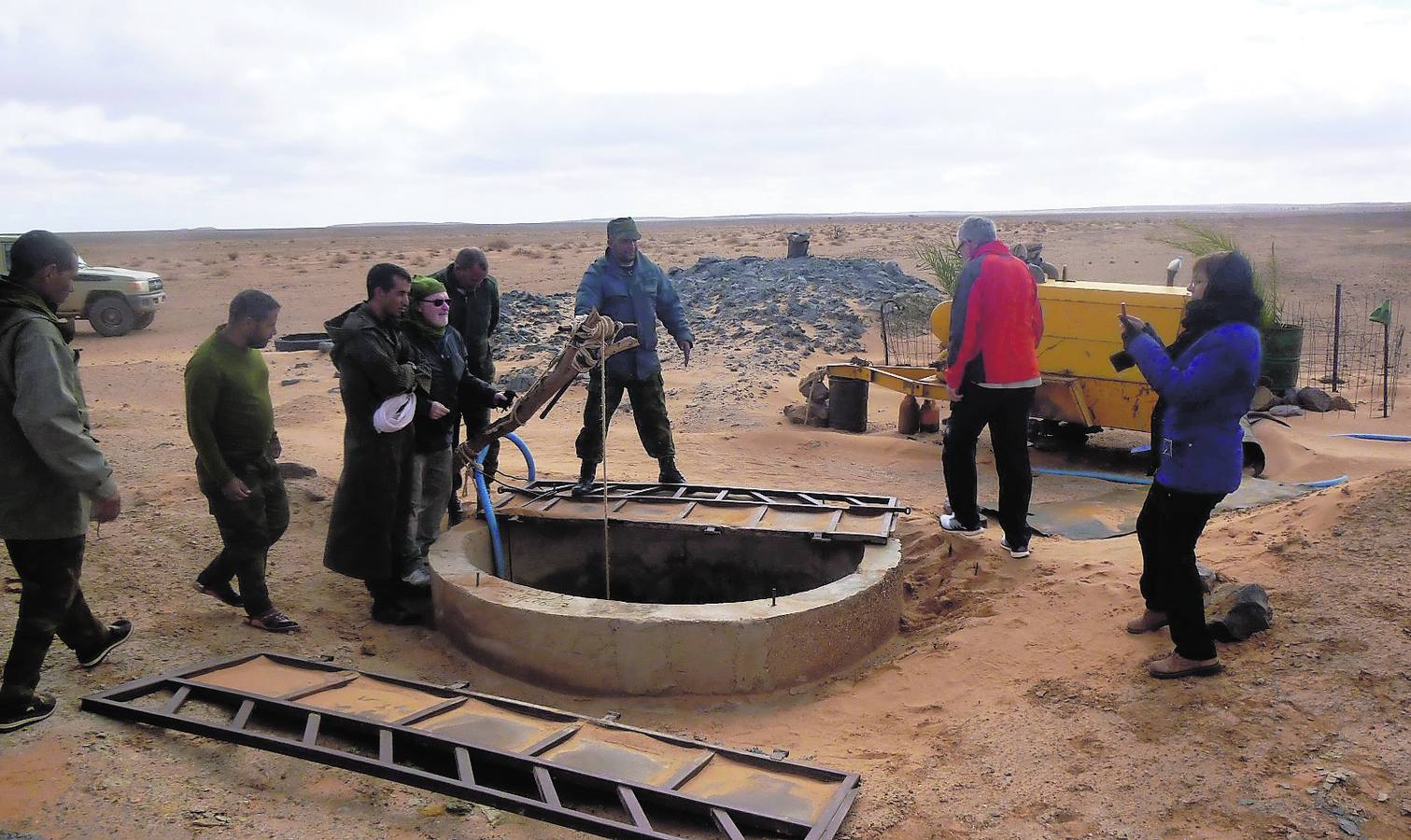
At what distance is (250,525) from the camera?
15.4 feet

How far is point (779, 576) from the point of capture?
5.83 metres

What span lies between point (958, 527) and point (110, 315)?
1712cm

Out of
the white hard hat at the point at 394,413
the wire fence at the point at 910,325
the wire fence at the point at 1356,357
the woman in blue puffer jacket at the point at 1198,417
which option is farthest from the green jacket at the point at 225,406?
the wire fence at the point at 910,325

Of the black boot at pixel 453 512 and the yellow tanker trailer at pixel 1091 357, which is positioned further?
the yellow tanker trailer at pixel 1091 357

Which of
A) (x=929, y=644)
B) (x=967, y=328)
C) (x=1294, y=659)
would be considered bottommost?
(x=929, y=644)

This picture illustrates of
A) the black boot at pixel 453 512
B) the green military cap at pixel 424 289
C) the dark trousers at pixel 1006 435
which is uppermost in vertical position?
the green military cap at pixel 424 289

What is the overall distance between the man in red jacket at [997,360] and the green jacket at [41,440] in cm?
408

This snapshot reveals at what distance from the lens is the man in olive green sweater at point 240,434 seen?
442 centimetres

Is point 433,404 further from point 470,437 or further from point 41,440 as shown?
point 41,440

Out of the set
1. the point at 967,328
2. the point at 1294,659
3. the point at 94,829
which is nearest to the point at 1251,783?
the point at 1294,659

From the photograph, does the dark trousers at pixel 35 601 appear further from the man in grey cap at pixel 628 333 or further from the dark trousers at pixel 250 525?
the man in grey cap at pixel 628 333

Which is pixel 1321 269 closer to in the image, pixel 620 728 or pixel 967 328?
pixel 967 328

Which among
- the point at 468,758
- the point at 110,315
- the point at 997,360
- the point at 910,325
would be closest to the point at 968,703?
the point at 997,360

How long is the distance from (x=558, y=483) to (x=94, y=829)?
3.72 m
